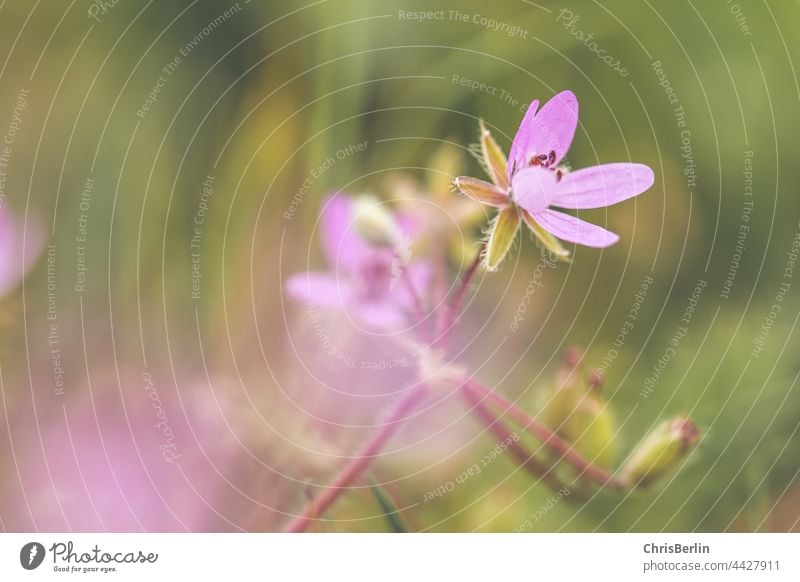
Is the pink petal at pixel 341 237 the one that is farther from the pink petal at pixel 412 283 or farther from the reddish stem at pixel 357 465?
the reddish stem at pixel 357 465

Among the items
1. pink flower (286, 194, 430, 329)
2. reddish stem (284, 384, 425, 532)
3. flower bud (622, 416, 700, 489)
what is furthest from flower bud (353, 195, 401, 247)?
flower bud (622, 416, 700, 489)

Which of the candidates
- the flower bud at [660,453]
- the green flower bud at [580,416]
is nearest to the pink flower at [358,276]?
the green flower bud at [580,416]

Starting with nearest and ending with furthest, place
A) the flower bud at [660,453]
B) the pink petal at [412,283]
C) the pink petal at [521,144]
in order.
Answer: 1. the pink petal at [521,144]
2. the flower bud at [660,453]
3. the pink petal at [412,283]

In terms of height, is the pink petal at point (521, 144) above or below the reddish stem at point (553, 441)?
above

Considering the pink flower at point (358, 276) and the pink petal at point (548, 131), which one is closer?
the pink petal at point (548, 131)
